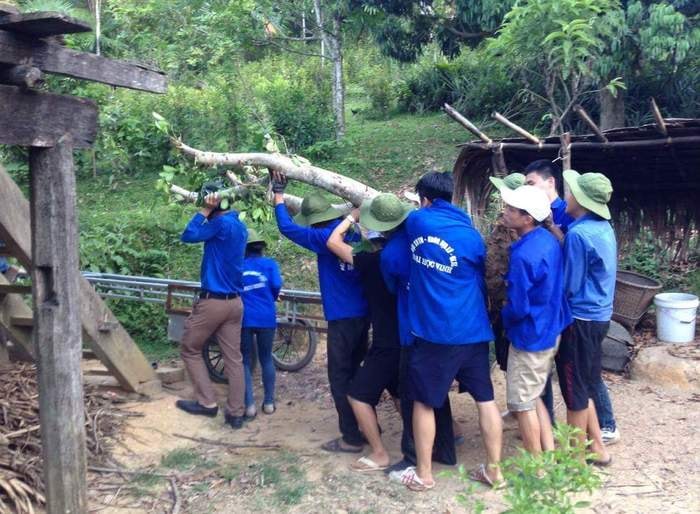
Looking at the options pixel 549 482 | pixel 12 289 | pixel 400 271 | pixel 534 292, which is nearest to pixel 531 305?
pixel 534 292

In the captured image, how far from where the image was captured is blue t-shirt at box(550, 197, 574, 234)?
552 cm

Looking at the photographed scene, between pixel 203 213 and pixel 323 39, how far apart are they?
830cm

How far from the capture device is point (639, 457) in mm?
5359

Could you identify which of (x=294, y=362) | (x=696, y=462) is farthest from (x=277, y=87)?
(x=696, y=462)

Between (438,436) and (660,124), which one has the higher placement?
(660,124)

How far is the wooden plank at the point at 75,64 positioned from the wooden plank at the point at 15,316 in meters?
2.86

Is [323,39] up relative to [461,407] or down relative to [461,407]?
up

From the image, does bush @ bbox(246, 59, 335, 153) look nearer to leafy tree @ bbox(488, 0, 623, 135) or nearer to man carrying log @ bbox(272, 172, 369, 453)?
leafy tree @ bbox(488, 0, 623, 135)

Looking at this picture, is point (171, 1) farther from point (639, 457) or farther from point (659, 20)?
point (639, 457)

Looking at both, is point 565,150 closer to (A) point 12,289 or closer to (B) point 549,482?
(B) point 549,482

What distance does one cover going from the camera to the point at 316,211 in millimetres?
5727

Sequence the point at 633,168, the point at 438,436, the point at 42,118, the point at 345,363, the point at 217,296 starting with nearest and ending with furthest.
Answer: the point at 42,118 → the point at 438,436 → the point at 345,363 → the point at 217,296 → the point at 633,168

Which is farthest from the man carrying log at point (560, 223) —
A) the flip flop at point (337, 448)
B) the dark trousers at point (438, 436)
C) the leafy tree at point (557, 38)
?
the leafy tree at point (557, 38)

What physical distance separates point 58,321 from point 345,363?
212 cm
